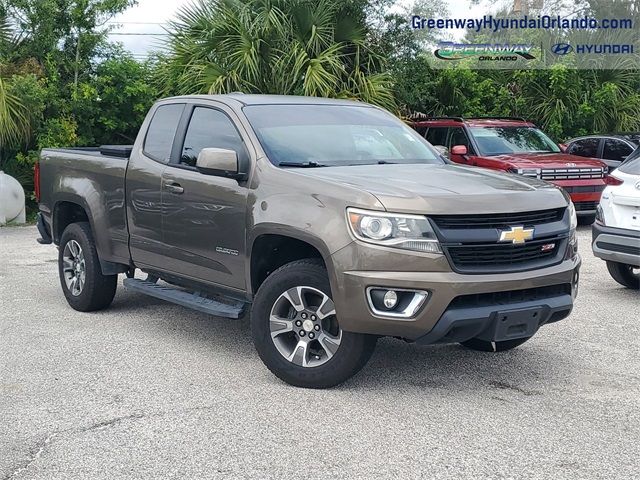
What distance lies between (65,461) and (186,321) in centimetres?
310

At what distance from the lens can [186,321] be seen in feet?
23.4

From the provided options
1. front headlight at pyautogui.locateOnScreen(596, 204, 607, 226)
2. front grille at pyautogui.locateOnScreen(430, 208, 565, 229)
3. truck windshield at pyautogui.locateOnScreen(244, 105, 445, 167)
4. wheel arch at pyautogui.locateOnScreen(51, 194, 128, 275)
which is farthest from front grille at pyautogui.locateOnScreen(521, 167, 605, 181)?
front grille at pyautogui.locateOnScreen(430, 208, 565, 229)

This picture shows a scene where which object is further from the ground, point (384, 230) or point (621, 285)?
point (384, 230)

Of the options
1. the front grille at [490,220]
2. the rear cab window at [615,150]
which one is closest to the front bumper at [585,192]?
the rear cab window at [615,150]

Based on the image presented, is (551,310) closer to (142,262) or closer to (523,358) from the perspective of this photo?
(523,358)

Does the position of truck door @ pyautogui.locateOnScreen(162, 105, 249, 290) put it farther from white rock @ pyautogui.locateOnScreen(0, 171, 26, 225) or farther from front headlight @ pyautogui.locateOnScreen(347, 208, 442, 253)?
white rock @ pyautogui.locateOnScreen(0, 171, 26, 225)

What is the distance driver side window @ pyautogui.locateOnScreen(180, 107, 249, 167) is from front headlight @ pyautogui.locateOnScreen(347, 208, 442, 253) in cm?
142

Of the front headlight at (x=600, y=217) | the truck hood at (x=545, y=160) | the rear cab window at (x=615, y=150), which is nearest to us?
the front headlight at (x=600, y=217)

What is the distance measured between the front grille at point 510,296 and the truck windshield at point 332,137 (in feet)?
4.64

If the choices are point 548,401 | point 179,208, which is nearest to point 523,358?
point 548,401

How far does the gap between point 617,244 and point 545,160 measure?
5.82 m

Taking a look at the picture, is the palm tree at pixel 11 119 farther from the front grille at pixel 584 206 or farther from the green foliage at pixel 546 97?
the front grille at pixel 584 206

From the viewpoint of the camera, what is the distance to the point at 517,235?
4.96m

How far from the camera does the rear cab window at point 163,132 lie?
650 cm
